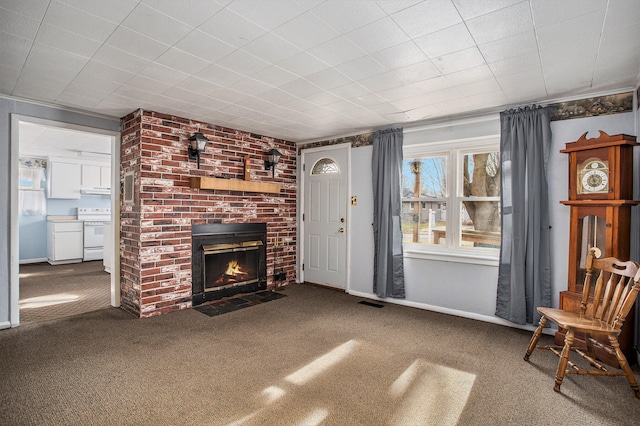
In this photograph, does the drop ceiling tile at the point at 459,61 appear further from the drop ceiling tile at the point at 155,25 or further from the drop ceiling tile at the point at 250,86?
the drop ceiling tile at the point at 155,25

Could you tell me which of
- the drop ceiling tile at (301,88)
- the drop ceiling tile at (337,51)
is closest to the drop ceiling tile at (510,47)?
the drop ceiling tile at (337,51)

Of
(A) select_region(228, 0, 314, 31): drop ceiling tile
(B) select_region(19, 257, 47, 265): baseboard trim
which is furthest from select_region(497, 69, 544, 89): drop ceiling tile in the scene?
(B) select_region(19, 257, 47, 265): baseboard trim

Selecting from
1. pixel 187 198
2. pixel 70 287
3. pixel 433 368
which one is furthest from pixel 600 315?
pixel 70 287

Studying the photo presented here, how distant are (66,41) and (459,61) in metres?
2.81

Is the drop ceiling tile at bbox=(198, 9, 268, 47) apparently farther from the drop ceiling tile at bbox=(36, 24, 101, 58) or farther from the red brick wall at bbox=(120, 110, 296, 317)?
the red brick wall at bbox=(120, 110, 296, 317)

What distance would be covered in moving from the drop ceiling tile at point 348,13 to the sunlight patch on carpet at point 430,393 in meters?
2.42

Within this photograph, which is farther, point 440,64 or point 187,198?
point 187,198

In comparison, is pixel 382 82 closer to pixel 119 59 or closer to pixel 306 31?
pixel 306 31

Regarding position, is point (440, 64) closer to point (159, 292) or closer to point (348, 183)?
point (348, 183)

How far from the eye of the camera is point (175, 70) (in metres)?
2.74

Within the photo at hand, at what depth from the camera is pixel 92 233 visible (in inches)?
293

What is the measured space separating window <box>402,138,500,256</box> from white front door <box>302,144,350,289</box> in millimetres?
993

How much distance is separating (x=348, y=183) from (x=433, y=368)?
9.63ft

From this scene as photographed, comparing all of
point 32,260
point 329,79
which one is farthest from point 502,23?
point 32,260
